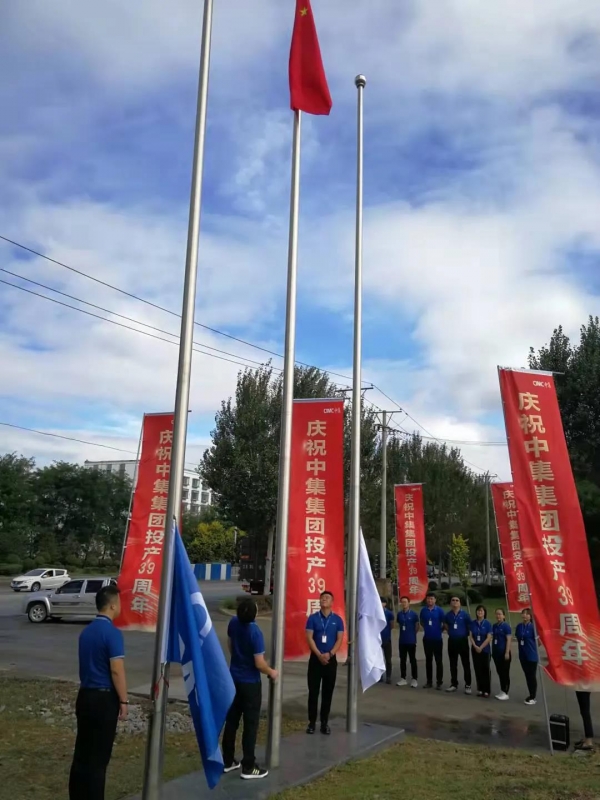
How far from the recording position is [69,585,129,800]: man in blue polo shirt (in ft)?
15.7

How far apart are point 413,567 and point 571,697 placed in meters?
7.17

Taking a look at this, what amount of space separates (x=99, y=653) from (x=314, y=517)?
4.16 metres

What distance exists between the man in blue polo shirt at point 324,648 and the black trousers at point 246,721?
5.47ft

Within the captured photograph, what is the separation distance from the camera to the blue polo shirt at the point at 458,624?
1266cm

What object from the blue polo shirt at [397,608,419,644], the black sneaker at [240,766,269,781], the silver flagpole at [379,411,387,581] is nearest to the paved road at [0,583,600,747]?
the blue polo shirt at [397,608,419,644]

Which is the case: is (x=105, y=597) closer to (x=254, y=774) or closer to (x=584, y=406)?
(x=254, y=774)

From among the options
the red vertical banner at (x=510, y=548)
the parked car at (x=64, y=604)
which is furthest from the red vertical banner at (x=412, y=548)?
the parked car at (x=64, y=604)

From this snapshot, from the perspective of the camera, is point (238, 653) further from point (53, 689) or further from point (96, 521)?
point (96, 521)

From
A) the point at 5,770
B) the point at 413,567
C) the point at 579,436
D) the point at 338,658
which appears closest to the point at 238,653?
the point at 338,658

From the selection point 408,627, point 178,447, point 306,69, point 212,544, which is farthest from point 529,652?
point 212,544

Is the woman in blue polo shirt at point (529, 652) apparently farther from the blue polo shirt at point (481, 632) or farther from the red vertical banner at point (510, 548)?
the red vertical banner at point (510, 548)

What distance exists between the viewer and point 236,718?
21.1ft

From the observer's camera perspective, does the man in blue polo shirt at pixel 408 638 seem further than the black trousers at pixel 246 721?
Yes

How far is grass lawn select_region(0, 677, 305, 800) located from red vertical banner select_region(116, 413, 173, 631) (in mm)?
1486
